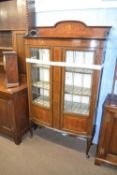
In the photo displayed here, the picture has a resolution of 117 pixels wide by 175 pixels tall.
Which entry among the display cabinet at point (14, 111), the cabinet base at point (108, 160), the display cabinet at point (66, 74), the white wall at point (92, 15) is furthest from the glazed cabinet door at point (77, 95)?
the display cabinet at point (14, 111)

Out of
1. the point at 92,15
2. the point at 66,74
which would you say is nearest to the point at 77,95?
the point at 66,74

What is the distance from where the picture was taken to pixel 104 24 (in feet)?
5.74

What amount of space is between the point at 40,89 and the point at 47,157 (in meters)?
0.98

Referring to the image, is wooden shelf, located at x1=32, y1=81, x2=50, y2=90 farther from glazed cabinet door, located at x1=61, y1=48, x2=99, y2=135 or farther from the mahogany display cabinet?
the mahogany display cabinet

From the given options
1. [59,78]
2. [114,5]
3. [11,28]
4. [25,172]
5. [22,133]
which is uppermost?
[114,5]

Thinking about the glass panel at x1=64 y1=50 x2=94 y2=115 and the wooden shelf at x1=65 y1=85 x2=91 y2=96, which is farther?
the wooden shelf at x1=65 y1=85 x2=91 y2=96

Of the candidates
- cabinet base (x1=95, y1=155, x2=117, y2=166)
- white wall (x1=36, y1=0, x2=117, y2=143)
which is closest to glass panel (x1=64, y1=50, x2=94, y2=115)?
white wall (x1=36, y1=0, x2=117, y2=143)

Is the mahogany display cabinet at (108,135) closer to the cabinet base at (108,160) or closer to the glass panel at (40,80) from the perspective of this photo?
the cabinet base at (108,160)

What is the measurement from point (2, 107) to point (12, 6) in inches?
59.7

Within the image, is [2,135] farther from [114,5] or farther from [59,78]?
[114,5]

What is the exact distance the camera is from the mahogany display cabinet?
1631 mm

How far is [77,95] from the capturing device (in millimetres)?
1943

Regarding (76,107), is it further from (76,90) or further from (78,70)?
(78,70)

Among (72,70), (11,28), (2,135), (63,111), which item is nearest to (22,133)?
(2,135)
